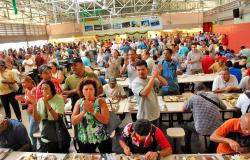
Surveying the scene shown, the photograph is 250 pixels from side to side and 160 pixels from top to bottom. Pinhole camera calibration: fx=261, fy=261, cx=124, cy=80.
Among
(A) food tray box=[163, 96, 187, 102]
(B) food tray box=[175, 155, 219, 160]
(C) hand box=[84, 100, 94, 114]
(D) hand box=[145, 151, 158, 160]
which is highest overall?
(C) hand box=[84, 100, 94, 114]

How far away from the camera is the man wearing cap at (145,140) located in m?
2.83

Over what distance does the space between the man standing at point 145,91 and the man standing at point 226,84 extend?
2.07m

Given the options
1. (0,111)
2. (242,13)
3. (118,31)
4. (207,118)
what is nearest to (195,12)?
(118,31)

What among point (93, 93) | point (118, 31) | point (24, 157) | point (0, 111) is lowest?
point (0, 111)

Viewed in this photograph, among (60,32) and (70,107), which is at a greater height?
(60,32)

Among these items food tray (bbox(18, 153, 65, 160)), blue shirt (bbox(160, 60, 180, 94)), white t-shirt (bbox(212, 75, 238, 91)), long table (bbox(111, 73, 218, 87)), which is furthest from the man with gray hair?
long table (bbox(111, 73, 218, 87))

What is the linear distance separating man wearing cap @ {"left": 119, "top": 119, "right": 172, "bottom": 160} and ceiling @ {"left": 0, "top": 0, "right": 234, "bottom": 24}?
1389 cm

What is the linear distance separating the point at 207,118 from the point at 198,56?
4.42 metres

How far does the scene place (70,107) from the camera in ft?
17.2

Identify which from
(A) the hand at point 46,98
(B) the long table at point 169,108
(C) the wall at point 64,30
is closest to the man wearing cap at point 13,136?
(A) the hand at point 46,98

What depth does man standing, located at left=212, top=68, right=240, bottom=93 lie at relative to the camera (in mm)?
5387

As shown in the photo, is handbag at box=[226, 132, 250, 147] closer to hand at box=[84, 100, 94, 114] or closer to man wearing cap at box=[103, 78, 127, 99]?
hand at box=[84, 100, 94, 114]

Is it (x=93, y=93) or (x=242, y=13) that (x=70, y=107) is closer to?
(x=93, y=93)

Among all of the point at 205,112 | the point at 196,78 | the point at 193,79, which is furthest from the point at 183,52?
the point at 205,112
